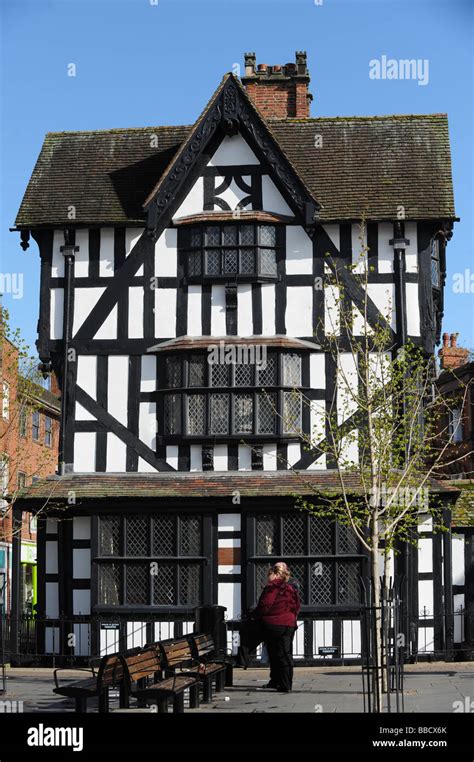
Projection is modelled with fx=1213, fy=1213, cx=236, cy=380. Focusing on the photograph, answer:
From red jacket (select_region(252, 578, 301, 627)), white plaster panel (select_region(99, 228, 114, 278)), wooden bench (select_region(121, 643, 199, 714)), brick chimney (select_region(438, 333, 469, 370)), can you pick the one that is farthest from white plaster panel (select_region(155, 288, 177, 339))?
brick chimney (select_region(438, 333, 469, 370))

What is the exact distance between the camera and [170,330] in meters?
27.7

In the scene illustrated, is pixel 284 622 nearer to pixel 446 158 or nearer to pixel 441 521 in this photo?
pixel 441 521

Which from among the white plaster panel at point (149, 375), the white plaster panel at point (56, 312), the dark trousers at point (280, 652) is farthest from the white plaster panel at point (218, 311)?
the dark trousers at point (280, 652)

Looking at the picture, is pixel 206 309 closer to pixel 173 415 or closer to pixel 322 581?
pixel 173 415

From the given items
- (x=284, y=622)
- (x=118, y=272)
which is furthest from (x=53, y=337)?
(x=284, y=622)

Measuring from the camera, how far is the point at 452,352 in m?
52.8

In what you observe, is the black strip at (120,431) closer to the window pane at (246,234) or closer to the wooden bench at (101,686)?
the window pane at (246,234)

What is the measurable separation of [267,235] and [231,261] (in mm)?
1032

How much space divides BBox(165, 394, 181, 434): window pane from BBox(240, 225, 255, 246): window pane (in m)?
3.84

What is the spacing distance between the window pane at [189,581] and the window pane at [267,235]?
24.5 ft

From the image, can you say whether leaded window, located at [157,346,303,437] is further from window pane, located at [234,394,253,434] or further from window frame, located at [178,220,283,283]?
window frame, located at [178,220,283,283]

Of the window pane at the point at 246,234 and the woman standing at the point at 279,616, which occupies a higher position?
the window pane at the point at 246,234

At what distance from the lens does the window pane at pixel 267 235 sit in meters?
27.7

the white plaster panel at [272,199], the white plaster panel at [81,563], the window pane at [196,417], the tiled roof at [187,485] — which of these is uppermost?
the white plaster panel at [272,199]
